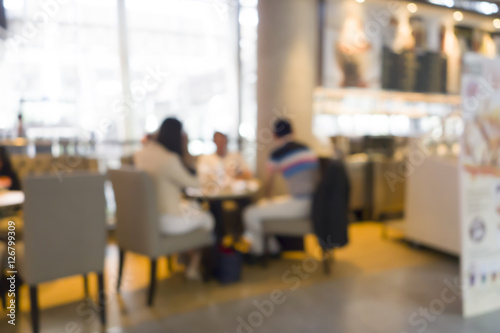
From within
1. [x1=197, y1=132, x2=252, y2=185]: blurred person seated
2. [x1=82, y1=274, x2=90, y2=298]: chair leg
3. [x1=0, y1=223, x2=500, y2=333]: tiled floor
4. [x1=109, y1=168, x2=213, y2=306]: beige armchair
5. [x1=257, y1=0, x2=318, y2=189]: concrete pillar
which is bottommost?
[x1=0, y1=223, x2=500, y2=333]: tiled floor

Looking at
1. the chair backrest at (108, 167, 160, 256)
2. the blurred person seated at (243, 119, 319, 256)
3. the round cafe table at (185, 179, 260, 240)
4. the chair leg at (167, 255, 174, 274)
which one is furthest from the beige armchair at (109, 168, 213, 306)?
the blurred person seated at (243, 119, 319, 256)

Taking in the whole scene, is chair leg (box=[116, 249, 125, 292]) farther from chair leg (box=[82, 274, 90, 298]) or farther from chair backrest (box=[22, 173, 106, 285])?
chair backrest (box=[22, 173, 106, 285])

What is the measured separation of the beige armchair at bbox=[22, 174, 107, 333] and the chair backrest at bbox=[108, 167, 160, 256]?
331 mm

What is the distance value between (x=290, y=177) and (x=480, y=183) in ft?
5.07

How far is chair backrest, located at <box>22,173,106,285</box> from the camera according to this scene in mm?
2305

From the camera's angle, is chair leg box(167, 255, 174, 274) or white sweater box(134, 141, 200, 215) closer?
white sweater box(134, 141, 200, 215)

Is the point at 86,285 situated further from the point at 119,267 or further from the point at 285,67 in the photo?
the point at 285,67

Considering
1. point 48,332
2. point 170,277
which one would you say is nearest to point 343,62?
point 170,277

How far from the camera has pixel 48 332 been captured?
2.52m

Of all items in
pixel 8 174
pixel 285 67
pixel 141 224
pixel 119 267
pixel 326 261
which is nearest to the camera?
pixel 141 224

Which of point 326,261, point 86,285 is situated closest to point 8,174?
point 86,285

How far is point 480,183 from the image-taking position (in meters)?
2.67

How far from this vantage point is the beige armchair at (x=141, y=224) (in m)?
2.82

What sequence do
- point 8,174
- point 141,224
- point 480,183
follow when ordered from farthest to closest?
point 8,174 → point 141,224 → point 480,183
